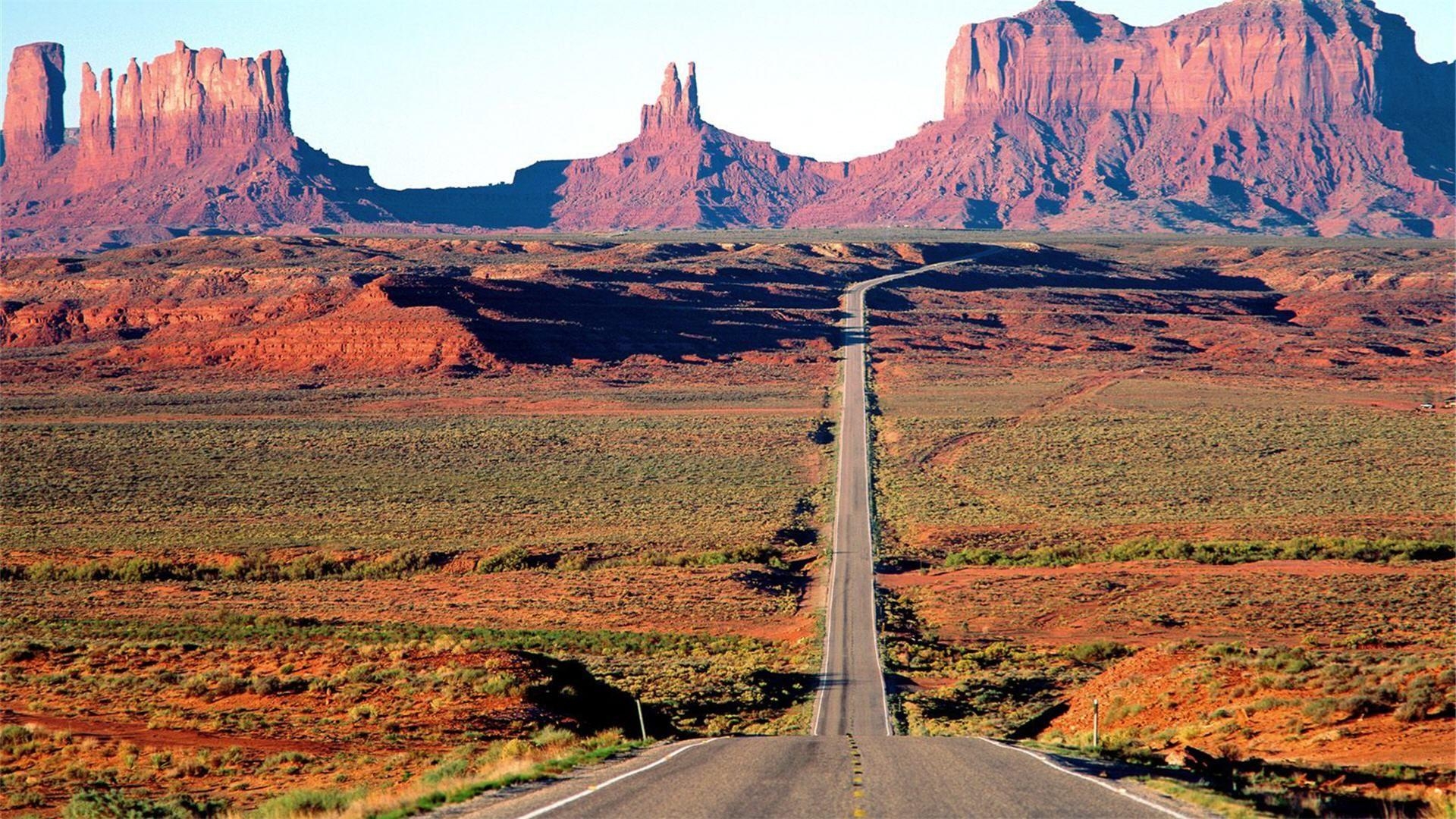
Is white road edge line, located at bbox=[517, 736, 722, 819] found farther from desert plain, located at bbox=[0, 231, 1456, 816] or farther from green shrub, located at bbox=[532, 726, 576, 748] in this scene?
green shrub, located at bbox=[532, 726, 576, 748]

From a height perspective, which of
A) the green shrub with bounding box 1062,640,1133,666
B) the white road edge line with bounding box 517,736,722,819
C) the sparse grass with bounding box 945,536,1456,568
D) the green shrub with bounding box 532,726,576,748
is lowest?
the green shrub with bounding box 1062,640,1133,666

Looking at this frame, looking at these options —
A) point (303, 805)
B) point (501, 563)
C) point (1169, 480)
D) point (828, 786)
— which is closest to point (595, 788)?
point (828, 786)

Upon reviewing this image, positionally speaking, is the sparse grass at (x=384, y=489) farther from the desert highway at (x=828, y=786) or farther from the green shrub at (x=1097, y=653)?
the desert highway at (x=828, y=786)

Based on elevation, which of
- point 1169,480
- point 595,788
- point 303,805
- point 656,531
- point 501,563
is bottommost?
point 501,563

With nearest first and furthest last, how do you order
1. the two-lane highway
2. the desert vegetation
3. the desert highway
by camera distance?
the desert highway, the desert vegetation, the two-lane highway

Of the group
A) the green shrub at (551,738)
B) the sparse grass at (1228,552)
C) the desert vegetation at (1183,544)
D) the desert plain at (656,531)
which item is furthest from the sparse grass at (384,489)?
the green shrub at (551,738)

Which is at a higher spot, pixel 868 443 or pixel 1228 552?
pixel 868 443

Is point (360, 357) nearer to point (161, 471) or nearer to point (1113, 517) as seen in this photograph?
point (161, 471)

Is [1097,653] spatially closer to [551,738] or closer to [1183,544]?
[1183,544]

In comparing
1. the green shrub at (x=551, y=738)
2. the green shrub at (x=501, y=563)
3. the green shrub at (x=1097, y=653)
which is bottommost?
the green shrub at (x=501, y=563)

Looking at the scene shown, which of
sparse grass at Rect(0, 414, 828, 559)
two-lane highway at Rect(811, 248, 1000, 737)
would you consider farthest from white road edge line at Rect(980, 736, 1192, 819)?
sparse grass at Rect(0, 414, 828, 559)

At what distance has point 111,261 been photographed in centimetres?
14238

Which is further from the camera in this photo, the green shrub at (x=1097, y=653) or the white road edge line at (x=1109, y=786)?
the green shrub at (x=1097, y=653)

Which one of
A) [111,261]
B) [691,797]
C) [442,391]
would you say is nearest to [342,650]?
[691,797]
